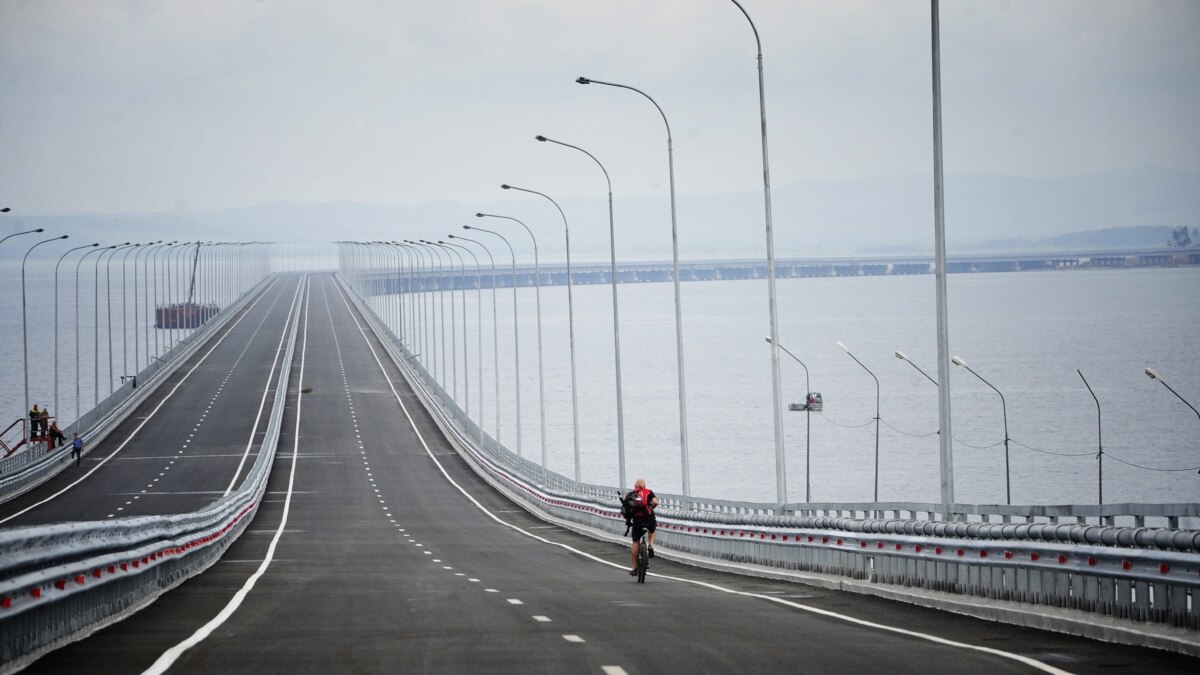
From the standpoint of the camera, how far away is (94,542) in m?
18.0

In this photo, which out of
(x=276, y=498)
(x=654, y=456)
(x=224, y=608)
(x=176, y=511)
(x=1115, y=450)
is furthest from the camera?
(x=654, y=456)

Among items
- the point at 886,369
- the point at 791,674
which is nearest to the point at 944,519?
the point at 791,674

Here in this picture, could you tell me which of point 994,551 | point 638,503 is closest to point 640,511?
point 638,503

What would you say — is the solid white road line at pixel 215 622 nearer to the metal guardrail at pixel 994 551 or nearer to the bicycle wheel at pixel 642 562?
the bicycle wheel at pixel 642 562

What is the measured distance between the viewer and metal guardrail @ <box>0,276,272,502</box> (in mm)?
69438

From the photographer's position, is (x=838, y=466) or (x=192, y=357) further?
(x=192, y=357)

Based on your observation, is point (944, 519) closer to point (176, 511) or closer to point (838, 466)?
point (176, 511)

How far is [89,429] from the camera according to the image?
89.6m

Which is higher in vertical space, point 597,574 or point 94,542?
point 94,542

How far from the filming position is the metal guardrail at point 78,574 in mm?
13617

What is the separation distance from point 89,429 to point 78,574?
252 feet

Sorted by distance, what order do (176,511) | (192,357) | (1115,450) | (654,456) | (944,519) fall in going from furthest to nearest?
(192,357) < (654,456) < (1115,450) < (176,511) < (944,519)

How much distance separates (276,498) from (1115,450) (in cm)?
6213

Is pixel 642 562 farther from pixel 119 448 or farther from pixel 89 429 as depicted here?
pixel 89 429
